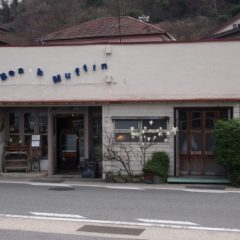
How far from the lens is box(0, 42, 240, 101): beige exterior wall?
62.7 feet

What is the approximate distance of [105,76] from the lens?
19766mm

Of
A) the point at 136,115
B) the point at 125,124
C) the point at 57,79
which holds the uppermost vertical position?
the point at 57,79

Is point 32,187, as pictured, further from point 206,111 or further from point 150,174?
point 206,111

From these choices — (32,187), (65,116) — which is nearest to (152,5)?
(65,116)

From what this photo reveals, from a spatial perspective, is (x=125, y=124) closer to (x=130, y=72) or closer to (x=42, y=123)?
(x=130, y=72)

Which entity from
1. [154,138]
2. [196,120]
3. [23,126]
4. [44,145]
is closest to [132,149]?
[154,138]

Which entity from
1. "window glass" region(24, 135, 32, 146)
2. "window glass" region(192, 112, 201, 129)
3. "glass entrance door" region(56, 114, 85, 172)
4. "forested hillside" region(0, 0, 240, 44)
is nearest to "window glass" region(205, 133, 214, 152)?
"window glass" region(192, 112, 201, 129)

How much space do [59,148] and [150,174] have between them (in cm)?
521

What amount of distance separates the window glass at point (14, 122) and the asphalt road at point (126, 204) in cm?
575

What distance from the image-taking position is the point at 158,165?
1830 centimetres

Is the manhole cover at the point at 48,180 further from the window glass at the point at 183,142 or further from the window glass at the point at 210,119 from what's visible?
the window glass at the point at 210,119

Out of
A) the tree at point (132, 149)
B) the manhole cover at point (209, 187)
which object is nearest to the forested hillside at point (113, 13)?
the tree at point (132, 149)

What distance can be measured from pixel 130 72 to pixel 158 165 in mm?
3669

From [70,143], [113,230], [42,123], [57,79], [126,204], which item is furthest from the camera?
[70,143]
